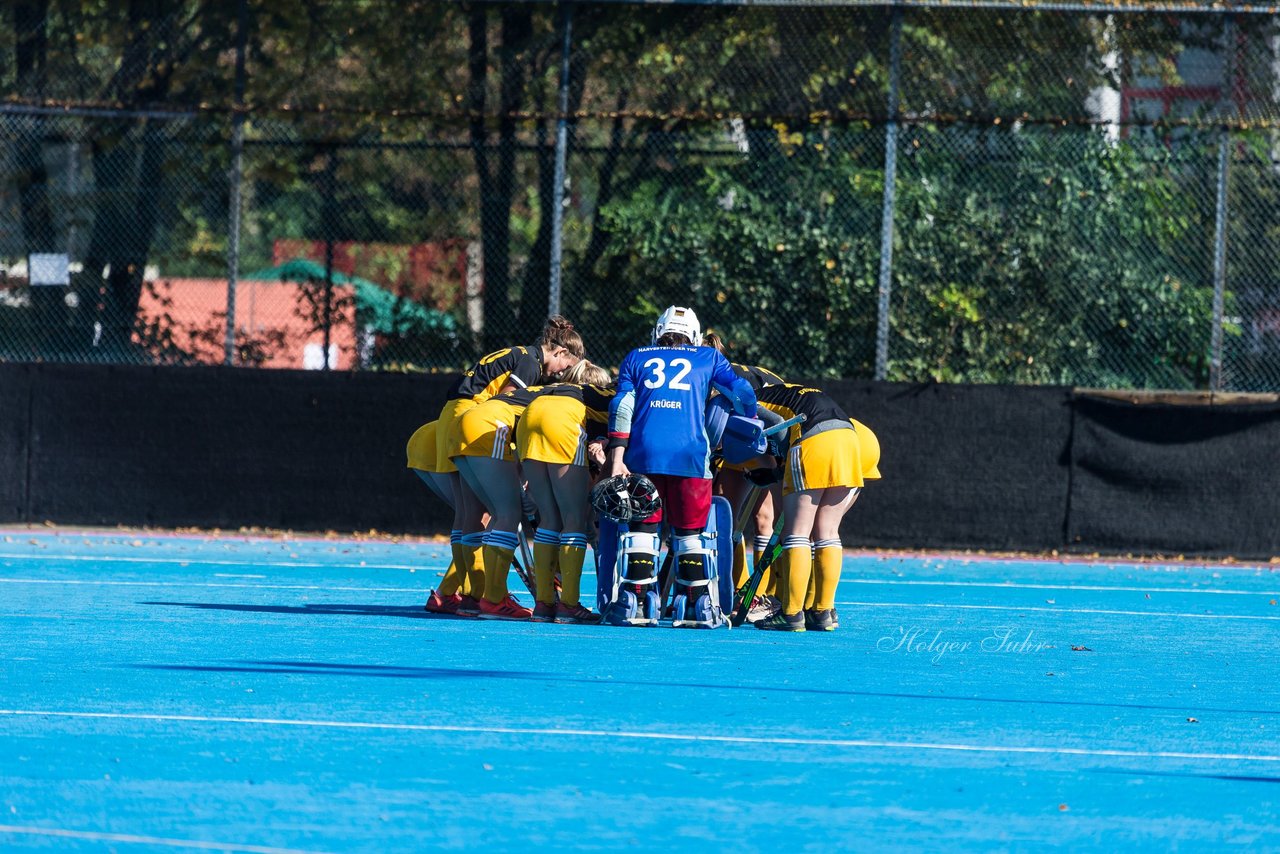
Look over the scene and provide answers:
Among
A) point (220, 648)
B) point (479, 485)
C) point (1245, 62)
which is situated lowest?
point (220, 648)

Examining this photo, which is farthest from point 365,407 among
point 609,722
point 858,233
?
point 609,722

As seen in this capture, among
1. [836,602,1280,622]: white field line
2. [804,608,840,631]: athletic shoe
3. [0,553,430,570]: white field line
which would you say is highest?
[804,608,840,631]: athletic shoe

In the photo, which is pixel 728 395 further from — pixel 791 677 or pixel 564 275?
pixel 564 275

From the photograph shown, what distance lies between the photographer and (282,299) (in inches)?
714

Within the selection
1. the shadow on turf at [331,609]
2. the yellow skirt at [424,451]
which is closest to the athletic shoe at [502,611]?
the shadow on turf at [331,609]

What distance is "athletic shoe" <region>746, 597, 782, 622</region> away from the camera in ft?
37.1

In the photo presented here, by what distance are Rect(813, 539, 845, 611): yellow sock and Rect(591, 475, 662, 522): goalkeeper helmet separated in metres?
1.01

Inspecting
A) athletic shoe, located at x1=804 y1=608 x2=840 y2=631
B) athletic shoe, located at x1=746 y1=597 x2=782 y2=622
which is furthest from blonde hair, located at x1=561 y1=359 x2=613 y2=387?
athletic shoe, located at x1=804 y1=608 x2=840 y2=631

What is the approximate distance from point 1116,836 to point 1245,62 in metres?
12.5

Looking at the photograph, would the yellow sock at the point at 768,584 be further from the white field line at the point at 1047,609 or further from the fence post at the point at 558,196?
the fence post at the point at 558,196

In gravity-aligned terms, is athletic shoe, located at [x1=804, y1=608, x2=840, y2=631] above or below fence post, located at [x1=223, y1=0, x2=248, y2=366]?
below

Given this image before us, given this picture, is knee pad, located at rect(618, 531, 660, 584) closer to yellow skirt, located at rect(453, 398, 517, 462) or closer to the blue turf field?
the blue turf field

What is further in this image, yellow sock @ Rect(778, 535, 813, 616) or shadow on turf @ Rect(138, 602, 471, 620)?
shadow on turf @ Rect(138, 602, 471, 620)

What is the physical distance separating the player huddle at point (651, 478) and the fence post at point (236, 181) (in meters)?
6.11
